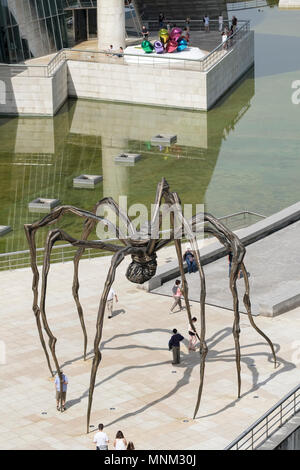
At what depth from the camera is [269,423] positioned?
3009 cm

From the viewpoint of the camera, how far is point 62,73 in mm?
78000

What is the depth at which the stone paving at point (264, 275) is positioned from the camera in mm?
40156

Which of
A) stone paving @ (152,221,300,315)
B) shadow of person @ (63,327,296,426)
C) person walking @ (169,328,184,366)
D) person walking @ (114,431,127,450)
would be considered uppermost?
person walking @ (114,431,127,450)

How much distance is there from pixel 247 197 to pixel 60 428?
1169 inches

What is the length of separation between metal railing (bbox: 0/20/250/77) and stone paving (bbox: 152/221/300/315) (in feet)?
103

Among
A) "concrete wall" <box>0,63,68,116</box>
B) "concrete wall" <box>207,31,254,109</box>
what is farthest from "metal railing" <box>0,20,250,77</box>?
"concrete wall" <box>207,31,254,109</box>

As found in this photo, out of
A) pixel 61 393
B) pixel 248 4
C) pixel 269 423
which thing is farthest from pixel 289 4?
pixel 269 423

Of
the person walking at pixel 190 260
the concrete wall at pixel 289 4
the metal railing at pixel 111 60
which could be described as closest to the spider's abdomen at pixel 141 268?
the person walking at pixel 190 260

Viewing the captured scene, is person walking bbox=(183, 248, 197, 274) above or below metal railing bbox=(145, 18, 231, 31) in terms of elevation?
above

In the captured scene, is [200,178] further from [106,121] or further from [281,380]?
[281,380]

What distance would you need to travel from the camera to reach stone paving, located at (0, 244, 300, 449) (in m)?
30.5

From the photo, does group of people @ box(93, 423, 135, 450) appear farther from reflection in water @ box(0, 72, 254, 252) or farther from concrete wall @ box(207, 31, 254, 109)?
concrete wall @ box(207, 31, 254, 109)

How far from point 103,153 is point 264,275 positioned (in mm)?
27128

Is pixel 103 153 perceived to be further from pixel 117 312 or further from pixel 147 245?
pixel 147 245
